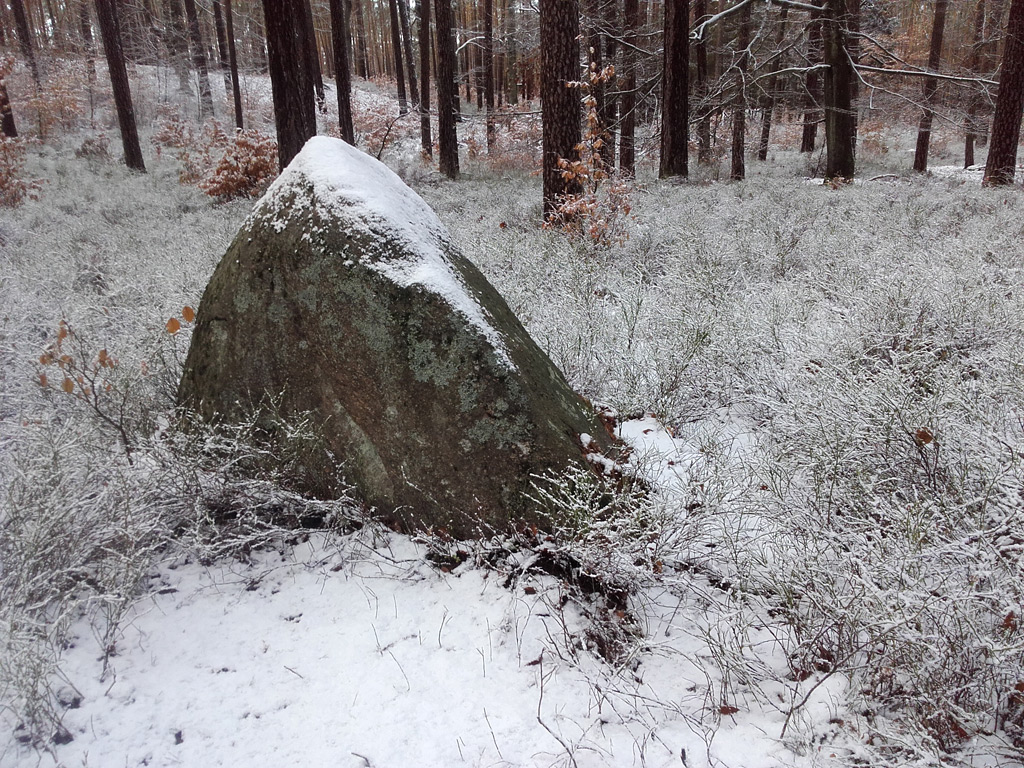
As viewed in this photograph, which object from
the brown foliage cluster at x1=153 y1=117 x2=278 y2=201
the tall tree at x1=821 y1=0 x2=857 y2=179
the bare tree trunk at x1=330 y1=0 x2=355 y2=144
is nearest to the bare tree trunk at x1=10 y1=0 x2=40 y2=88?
the bare tree trunk at x1=330 y1=0 x2=355 y2=144

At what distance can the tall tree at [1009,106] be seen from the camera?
8461 millimetres

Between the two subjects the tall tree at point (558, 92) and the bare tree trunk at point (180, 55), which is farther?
the bare tree trunk at point (180, 55)

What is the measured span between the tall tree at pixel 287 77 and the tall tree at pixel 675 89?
610 cm

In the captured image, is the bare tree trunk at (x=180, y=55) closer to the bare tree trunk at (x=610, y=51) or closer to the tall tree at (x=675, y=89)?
the bare tree trunk at (x=610, y=51)

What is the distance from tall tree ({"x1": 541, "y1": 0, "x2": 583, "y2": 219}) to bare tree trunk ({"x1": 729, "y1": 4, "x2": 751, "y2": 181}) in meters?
4.36

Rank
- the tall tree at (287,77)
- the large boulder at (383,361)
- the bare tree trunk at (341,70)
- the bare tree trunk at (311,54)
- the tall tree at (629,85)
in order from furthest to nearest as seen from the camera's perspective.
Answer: the bare tree trunk at (341,70) → the tall tree at (629,85) → the bare tree trunk at (311,54) → the tall tree at (287,77) → the large boulder at (383,361)

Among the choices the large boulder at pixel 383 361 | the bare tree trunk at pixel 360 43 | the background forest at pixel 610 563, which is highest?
the bare tree trunk at pixel 360 43

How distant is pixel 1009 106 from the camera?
29.2ft

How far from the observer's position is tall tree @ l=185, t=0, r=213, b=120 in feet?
68.8

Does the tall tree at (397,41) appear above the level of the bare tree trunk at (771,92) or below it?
above

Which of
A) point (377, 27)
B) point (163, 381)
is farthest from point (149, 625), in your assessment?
point (377, 27)

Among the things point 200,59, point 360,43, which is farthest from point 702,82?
point 360,43

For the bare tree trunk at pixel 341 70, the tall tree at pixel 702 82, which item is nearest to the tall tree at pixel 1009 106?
the tall tree at pixel 702 82

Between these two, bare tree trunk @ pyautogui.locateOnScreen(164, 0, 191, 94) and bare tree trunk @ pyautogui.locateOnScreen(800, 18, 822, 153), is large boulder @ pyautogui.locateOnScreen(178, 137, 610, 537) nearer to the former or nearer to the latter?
bare tree trunk @ pyautogui.locateOnScreen(800, 18, 822, 153)
